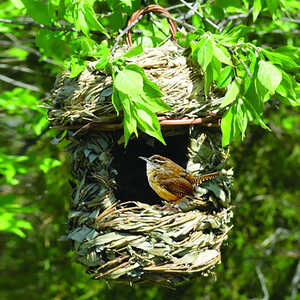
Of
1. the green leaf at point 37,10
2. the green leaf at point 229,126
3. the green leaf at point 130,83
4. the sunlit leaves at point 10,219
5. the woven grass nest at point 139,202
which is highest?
the green leaf at point 130,83

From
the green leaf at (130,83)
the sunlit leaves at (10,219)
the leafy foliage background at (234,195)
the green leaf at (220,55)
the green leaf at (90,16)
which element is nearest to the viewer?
the green leaf at (130,83)

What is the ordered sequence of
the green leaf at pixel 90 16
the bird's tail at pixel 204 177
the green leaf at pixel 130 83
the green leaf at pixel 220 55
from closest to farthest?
the green leaf at pixel 130 83 < the green leaf at pixel 220 55 < the green leaf at pixel 90 16 < the bird's tail at pixel 204 177

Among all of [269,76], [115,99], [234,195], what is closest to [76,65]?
[115,99]

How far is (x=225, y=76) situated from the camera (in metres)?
1.56

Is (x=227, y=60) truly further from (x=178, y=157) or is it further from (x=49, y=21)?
(x=49, y=21)

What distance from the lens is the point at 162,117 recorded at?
5.45ft

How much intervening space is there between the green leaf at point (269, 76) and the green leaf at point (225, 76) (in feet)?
0.42

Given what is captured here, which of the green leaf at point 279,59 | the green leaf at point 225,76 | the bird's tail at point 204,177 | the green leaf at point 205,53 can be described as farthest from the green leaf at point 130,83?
the bird's tail at point 204,177

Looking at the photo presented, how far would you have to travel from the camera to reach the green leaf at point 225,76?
1557 millimetres

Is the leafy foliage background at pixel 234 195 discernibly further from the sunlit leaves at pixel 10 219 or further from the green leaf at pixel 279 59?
the green leaf at pixel 279 59

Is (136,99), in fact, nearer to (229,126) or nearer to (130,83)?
(130,83)

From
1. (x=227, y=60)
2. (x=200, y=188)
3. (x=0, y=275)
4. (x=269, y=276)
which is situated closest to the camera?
(x=227, y=60)

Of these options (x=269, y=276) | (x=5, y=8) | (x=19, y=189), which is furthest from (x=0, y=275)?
(x=5, y=8)

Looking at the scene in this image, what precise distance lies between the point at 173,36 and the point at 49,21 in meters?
0.47
